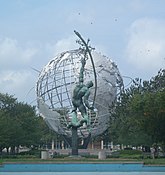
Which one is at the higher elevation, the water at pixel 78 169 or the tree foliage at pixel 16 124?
the tree foliage at pixel 16 124

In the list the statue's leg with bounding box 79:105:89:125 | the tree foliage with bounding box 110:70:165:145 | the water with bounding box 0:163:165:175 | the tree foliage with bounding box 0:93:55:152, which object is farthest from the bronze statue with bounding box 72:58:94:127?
the tree foliage with bounding box 0:93:55:152

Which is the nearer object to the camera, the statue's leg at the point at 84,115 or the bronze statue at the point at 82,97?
the bronze statue at the point at 82,97

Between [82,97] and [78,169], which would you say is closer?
[78,169]

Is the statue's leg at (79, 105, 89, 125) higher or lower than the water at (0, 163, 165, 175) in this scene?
higher

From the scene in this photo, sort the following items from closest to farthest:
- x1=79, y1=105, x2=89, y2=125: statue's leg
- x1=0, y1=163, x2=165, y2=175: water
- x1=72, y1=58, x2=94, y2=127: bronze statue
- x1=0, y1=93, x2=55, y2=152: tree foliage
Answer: x1=0, y1=163, x2=165, y2=175: water → x1=72, y1=58, x2=94, y2=127: bronze statue → x1=79, y1=105, x2=89, y2=125: statue's leg → x1=0, y1=93, x2=55, y2=152: tree foliage

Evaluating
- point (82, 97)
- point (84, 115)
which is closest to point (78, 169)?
point (84, 115)

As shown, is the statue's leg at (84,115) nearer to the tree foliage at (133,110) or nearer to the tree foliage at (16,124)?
the tree foliage at (133,110)

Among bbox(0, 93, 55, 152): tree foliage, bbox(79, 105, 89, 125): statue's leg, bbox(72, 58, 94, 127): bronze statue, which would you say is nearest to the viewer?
bbox(72, 58, 94, 127): bronze statue

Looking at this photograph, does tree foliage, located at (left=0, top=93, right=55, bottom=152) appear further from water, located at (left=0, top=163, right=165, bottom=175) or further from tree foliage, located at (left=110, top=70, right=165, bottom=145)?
water, located at (left=0, top=163, right=165, bottom=175)

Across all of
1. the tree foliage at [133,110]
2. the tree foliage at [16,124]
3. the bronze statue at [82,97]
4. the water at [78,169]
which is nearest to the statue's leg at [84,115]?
the bronze statue at [82,97]

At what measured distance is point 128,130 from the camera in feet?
179

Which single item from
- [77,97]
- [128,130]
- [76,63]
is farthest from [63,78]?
[77,97]

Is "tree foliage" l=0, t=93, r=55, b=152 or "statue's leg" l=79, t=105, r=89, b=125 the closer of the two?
"statue's leg" l=79, t=105, r=89, b=125

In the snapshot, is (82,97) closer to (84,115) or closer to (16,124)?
(84,115)
